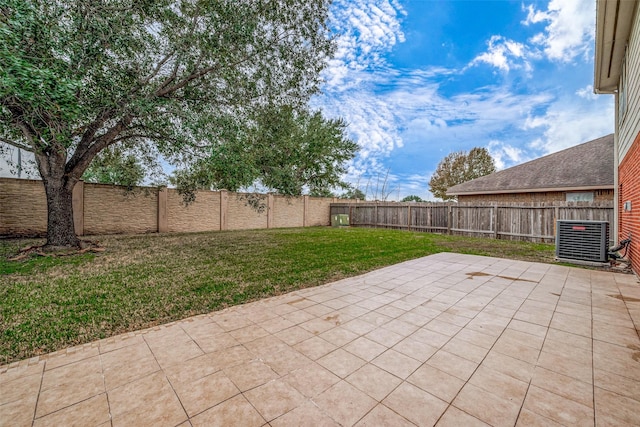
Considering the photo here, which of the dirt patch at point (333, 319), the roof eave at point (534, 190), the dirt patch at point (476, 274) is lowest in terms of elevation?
the dirt patch at point (333, 319)

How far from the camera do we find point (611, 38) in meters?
4.34

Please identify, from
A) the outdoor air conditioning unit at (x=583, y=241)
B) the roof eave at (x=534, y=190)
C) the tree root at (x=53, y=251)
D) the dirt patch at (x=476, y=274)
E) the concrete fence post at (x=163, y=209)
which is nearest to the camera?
the dirt patch at (x=476, y=274)

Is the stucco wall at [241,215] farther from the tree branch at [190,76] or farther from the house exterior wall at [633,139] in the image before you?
the house exterior wall at [633,139]

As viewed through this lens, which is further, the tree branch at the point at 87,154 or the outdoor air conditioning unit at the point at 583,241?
the tree branch at the point at 87,154

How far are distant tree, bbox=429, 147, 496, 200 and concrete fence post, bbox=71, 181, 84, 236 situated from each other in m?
26.7

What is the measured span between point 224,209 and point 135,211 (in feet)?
10.6

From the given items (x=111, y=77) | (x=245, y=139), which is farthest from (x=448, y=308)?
(x=111, y=77)

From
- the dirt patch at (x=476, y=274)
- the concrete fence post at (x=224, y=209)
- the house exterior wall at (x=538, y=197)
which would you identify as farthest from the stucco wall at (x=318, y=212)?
the dirt patch at (x=476, y=274)

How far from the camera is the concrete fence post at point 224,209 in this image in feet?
37.0

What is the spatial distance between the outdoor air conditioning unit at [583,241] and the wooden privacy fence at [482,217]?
3.37 metres

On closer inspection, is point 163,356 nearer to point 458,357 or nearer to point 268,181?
point 458,357

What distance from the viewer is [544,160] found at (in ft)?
42.4

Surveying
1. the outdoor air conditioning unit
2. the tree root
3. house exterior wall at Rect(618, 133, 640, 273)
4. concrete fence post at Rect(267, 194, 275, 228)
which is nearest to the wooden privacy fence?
house exterior wall at Rect(618, 133, 640, 273)

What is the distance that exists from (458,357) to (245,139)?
6112 mm
